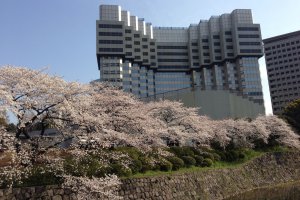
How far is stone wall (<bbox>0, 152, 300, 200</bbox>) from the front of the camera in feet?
46.7

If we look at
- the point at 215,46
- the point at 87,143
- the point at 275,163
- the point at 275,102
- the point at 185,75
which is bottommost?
A: the point at 275,163

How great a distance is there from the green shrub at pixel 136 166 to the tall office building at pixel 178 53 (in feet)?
288

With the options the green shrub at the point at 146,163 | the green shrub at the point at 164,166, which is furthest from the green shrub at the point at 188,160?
the green shrub at the point at 146,163

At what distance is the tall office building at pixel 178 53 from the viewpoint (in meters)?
109

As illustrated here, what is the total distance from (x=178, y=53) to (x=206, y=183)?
10803 centimetres

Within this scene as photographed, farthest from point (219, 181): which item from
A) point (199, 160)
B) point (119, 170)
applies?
point (119, 170)

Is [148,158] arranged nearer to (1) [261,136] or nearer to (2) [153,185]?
(2) [153,185]

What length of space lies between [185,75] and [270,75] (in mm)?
44200

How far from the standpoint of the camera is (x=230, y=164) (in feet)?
96.9

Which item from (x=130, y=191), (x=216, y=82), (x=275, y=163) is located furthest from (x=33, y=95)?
(x=216, y=82)

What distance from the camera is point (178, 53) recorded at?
12812cm

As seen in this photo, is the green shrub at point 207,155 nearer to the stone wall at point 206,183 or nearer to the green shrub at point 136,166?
the stone wall at point 206,183

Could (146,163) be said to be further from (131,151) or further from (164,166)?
(164,166)

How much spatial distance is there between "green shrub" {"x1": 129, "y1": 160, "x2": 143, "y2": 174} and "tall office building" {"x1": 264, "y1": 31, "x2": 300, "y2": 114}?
127 meters
